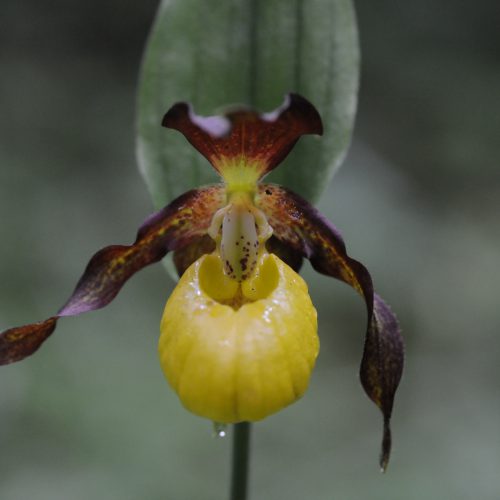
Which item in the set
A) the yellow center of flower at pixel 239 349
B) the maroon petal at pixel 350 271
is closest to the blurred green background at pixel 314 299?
the maroon petal at pixel 350 271

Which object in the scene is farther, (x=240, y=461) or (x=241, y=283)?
(x=241, y=283)

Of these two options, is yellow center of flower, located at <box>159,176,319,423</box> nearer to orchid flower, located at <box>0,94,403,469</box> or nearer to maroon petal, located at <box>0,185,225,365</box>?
orchid flower, located at <box>0,94,403,469</box>

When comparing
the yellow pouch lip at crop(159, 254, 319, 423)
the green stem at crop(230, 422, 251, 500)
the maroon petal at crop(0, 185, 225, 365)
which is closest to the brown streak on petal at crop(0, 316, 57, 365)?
the maroon petal at crop(0, 185, 225, 365)

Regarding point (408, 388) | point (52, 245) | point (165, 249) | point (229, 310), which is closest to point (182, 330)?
point (229, 310)

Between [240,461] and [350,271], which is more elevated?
[350,271]

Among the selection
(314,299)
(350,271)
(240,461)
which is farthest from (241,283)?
(314,299)

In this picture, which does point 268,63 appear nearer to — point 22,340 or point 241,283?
point 241,283

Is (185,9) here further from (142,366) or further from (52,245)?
(52,245)
